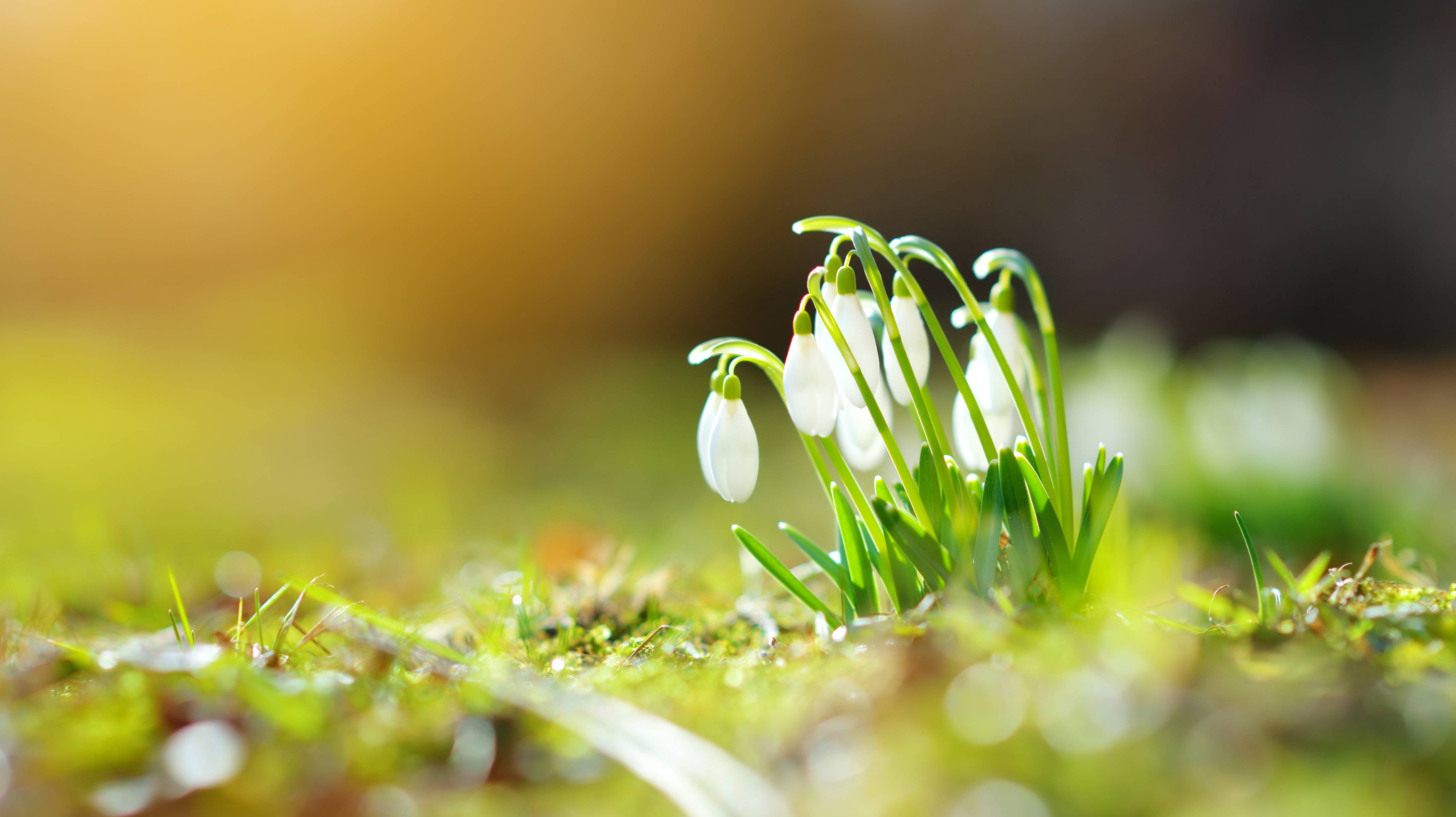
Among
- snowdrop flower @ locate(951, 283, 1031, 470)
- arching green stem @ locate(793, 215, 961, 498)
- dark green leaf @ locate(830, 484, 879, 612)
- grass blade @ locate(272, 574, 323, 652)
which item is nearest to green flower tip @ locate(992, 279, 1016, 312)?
snowdrop flower @ locate(951, 283, 1031, 470)

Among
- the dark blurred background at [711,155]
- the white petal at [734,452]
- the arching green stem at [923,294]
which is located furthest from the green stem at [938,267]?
the dark blurred background at [711,155]

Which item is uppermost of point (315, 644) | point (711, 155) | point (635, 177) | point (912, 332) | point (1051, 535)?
point (711, 155)

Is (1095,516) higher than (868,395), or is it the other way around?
(868,395)

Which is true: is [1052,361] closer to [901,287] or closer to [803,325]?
[901,287]

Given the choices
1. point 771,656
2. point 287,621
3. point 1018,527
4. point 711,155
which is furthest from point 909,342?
point 711,155

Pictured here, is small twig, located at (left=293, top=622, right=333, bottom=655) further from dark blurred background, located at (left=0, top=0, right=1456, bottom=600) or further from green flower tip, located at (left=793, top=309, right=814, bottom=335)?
dark blurred background, located at (left=0, top=0, right=1456, bottom=600)

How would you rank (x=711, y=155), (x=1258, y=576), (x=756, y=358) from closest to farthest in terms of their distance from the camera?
(x=1258, y=576) < (x=756, y=358) < (x=711, y=155)
